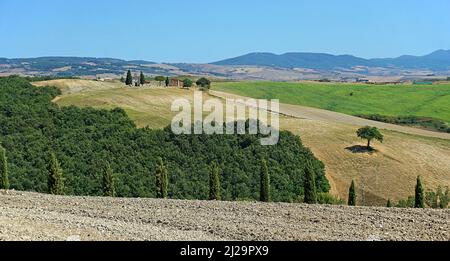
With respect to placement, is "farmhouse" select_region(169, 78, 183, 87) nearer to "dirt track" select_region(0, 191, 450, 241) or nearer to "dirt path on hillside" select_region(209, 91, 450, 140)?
"dirt path on hillside" select_region(209, 91, 450, 140)

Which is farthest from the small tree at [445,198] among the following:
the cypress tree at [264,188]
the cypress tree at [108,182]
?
the cypress tree at [108,182]

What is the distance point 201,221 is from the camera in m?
19.5

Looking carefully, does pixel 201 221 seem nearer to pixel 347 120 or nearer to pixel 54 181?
pixel 54 181

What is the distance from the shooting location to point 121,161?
152ft

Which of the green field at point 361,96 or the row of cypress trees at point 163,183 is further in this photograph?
the green field at point 361,96

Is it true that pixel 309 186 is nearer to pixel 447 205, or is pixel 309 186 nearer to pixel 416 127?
pixel 447 205

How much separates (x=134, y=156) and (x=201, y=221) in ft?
93.5

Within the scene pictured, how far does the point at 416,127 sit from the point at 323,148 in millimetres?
27924

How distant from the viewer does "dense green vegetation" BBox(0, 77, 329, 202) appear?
42128mm

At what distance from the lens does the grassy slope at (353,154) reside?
46844 mm

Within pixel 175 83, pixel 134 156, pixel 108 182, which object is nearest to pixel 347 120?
pixel 175 83

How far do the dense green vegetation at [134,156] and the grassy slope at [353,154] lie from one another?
8.09 ft

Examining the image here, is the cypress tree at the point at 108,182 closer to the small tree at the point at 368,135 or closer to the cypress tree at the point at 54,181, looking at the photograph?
the cypress tree at the point at 54,181
